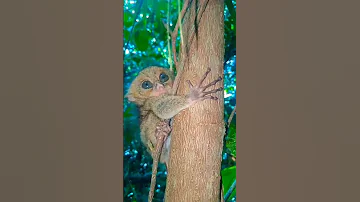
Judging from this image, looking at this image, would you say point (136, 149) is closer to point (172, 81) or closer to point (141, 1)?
point (172, 81)

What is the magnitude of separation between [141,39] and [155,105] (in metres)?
0.35

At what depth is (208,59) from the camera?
9.13ft

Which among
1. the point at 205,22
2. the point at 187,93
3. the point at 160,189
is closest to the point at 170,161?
the point at 160,189

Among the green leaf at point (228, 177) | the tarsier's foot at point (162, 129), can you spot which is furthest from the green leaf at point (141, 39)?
the green leaf at point (228, 177)

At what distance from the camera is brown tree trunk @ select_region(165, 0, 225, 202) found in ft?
9.02

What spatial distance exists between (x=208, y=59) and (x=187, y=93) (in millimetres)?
206

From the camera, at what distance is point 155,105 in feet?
9.37

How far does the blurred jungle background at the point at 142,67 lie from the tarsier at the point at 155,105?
32mm

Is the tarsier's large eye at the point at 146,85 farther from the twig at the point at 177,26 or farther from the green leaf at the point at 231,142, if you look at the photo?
the green leaf at the point at 231,142

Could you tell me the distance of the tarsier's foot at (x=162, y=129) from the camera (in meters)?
2.82

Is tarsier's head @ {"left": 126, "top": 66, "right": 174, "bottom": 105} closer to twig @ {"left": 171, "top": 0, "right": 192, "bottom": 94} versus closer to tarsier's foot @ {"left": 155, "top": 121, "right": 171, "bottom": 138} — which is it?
twig @ {"left": 171, "top": 0, "right": 192, "bottom": 94}

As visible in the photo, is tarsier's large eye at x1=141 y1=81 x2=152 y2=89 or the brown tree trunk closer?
the brown tree trunk

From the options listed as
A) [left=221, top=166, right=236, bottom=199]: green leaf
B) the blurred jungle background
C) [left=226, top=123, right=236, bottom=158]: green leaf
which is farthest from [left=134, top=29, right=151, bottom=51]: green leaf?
[left=221, top=166, right=236, bottom=199]: green leaf

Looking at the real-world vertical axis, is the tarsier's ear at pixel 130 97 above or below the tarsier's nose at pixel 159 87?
below
